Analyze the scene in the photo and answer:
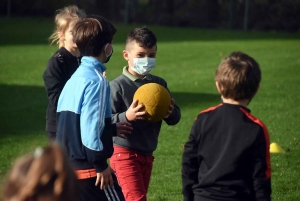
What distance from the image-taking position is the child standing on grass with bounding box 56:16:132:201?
4.61 meters

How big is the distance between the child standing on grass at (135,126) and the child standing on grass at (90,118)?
63 centimetres

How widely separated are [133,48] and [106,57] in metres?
0.91

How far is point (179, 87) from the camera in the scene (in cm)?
1775

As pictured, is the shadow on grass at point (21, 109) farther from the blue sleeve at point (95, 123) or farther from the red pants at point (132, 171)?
the blue sleeve at point (95, 123)

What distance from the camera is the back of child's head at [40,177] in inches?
86.3

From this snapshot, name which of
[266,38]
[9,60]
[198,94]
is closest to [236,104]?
[198,94]

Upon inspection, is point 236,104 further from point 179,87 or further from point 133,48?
point 179,87

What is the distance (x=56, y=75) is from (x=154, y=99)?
1148 millimetres

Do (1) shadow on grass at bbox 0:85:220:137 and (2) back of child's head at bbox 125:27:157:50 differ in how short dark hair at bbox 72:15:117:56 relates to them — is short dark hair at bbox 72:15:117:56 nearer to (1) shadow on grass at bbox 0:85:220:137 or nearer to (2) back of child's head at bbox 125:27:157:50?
(2) back of child's head at bbox 125:27:157:50

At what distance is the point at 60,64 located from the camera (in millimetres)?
6055

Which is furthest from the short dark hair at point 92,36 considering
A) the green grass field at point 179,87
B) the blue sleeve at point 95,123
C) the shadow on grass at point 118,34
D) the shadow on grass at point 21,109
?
the shadow on grass at point 118,34

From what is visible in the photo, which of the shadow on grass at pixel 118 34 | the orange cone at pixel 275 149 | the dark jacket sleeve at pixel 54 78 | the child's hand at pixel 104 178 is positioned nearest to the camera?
the child's hand at pixel 104 178

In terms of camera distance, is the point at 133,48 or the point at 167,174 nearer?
the point at 133,48

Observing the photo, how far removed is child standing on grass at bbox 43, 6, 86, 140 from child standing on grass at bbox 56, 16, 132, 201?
111 centimetres
